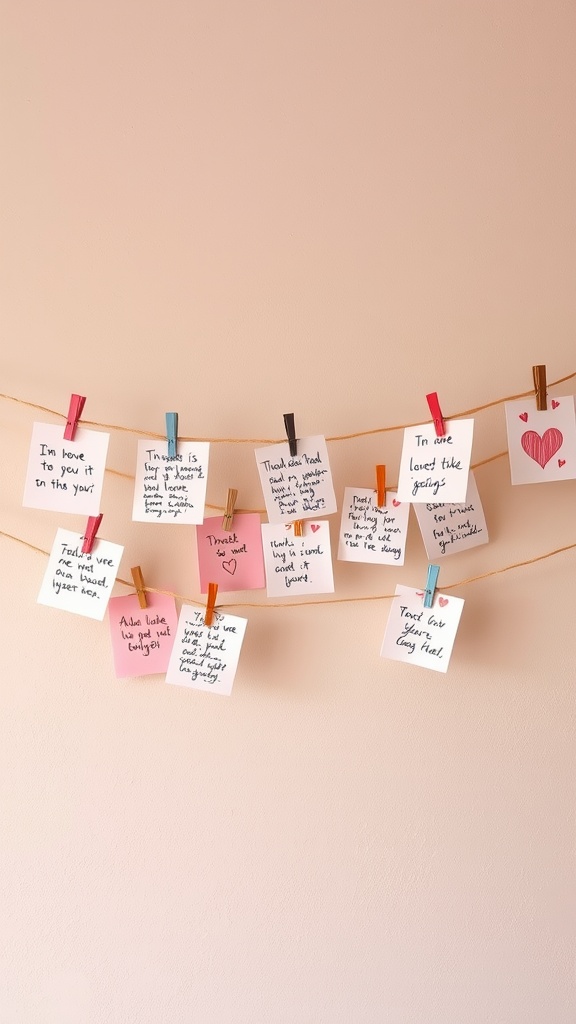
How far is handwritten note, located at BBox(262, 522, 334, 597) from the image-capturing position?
41.8 inches

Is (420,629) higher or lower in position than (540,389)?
lower

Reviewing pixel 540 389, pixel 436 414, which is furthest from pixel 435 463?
pixel 540 389

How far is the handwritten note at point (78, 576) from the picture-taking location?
103 cm

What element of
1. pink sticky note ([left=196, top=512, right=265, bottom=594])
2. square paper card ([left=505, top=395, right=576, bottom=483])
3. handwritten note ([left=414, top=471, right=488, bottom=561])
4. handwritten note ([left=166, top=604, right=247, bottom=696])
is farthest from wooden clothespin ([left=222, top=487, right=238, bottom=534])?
square paper card ([left=505, top=395, right=576, bottom=483])

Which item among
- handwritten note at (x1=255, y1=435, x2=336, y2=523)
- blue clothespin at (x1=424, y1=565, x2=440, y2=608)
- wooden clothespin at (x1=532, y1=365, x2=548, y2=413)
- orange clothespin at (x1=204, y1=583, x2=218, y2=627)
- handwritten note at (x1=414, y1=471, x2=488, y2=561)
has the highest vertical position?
wooden clothespin at (x1=532, y1=365, x2=548, y2=413)

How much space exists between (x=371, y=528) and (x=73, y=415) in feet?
1.34

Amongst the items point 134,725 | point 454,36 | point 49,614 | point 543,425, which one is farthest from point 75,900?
point 454,36

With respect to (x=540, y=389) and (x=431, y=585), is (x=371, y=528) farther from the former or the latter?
(x=540, y=389)

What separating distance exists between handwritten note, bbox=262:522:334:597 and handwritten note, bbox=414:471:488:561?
0.13 meters

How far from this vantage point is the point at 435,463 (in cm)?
103

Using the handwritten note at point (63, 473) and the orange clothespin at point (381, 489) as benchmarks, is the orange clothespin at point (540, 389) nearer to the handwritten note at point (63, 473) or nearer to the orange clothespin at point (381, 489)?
the orange clothespin at point (381, 489)

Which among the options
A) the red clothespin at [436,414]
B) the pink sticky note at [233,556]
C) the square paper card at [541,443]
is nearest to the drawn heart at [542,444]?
the square paper card at [541,443]

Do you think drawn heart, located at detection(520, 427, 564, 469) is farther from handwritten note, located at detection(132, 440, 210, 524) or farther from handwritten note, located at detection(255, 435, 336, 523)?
handwritten note, located at detection(132, 440, 210, 524)

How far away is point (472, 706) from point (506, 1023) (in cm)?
43
